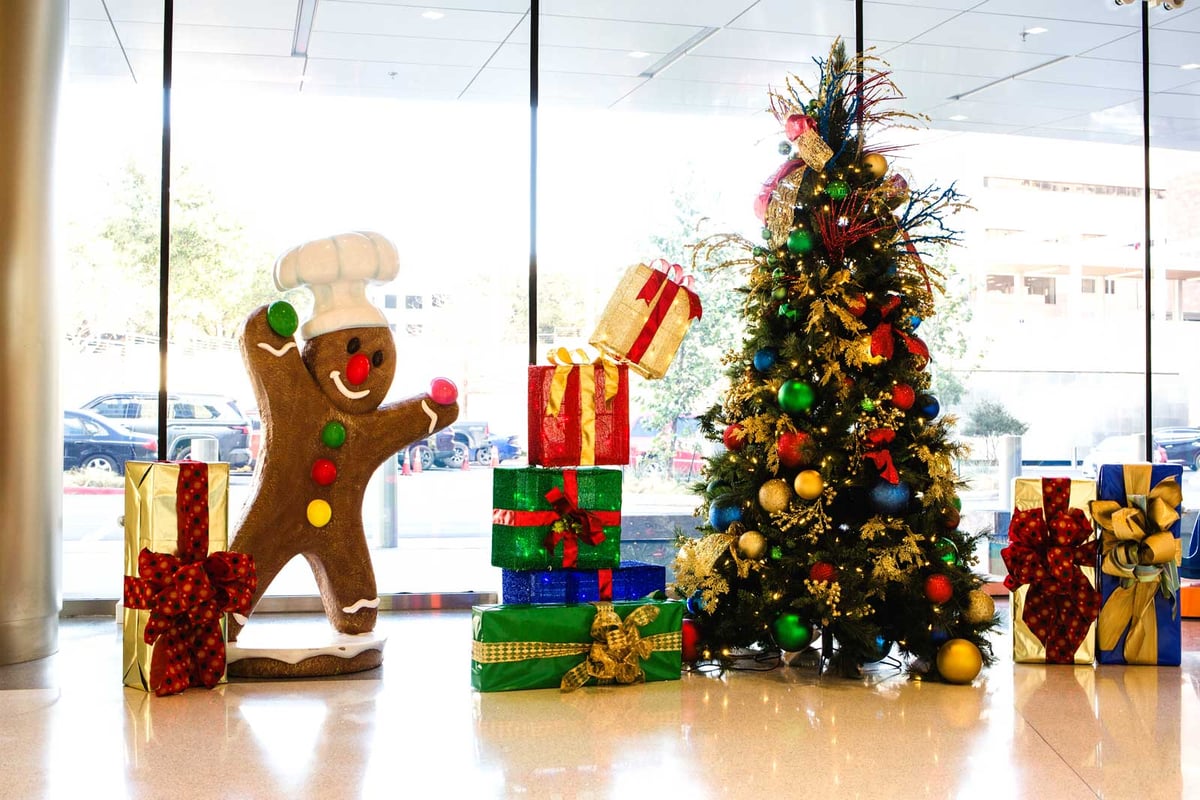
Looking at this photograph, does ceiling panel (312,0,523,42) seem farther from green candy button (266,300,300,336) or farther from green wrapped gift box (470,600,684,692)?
green wrapped gift box (470,600,684,692)

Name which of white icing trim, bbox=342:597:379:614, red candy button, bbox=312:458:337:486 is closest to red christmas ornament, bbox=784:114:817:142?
red candy button, bbox=312:458:337:486

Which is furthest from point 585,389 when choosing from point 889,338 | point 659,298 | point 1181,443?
point 1181,443

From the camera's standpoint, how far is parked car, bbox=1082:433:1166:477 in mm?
6367

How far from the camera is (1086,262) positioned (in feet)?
21.0

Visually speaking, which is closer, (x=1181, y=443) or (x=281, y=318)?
(x=281, y=318)

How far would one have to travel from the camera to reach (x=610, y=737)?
3.36m

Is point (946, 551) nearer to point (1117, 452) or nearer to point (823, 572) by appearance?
point (823, 572)

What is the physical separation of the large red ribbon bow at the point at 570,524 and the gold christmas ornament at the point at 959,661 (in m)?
1.27

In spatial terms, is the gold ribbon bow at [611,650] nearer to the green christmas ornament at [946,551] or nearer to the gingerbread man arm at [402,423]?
the gingerbread man arm at [402,423]

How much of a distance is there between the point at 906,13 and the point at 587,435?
297 centimetres

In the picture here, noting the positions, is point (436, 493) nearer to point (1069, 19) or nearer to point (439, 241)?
point (439, 241)

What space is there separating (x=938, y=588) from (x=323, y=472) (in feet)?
7.26

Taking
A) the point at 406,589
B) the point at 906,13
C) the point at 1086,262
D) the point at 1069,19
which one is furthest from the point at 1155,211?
the point at 406,589

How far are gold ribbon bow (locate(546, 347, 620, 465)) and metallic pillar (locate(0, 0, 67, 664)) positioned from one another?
201cm
